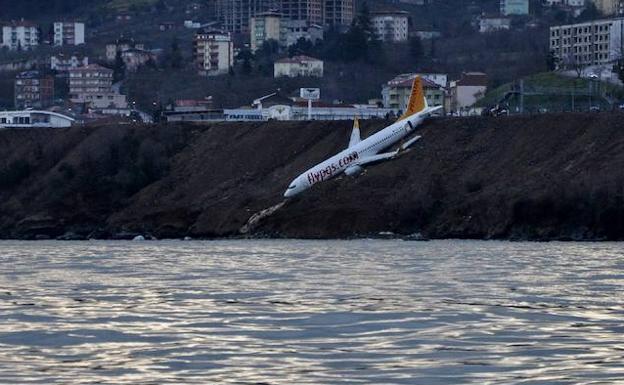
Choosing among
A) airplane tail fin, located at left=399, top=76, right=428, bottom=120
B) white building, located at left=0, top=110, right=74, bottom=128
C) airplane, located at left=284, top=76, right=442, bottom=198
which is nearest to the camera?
airplane, located at left=284, top=76, right=442, bottom=198

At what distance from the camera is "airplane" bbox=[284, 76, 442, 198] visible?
126500mm

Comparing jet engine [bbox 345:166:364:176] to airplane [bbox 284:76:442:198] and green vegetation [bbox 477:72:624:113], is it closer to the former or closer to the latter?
airplane [bbox 284:76:442:198]

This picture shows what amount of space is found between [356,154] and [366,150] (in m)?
1.62

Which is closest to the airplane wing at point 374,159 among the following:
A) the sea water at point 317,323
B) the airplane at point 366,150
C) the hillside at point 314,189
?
the airplane at point 366,150

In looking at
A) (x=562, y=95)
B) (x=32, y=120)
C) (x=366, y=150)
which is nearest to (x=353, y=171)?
(x=366, y=150)

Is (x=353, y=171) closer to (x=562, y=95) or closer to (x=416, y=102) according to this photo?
(x=416, y=102)

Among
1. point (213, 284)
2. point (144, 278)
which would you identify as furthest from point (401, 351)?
point (144, 278)

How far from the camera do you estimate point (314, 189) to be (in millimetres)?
126750

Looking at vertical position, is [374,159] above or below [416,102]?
below

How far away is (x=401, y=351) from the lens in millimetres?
36000

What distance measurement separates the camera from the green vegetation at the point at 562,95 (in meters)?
168

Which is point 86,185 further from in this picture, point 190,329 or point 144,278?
point 190,329

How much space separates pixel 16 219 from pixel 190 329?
327 ft

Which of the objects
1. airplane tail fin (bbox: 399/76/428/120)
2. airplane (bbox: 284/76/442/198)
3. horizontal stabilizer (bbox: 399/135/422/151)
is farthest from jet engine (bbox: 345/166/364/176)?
airplane tail fin (bbox: 399/76/428/120)
